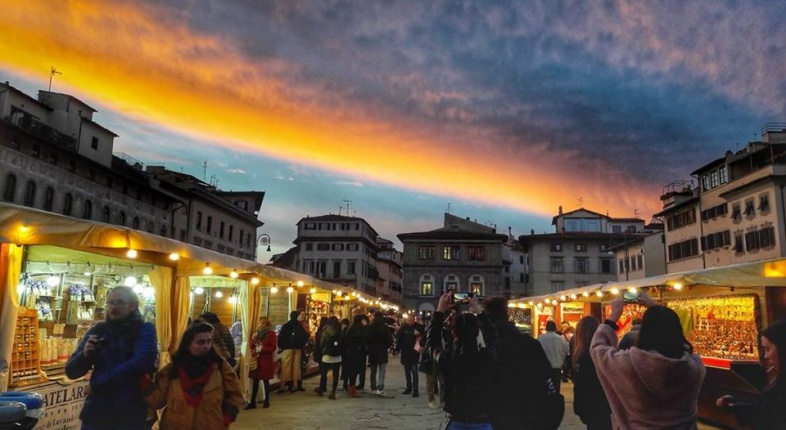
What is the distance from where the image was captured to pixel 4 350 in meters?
5.96

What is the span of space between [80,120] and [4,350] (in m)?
29.2

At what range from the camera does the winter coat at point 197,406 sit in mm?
3676

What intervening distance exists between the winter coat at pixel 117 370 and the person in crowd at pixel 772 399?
362 centimetres

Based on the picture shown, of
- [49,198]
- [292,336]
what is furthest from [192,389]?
[49,198]

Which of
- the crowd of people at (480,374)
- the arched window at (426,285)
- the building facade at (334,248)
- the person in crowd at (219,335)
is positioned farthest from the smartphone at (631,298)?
the building facade at (334,248)

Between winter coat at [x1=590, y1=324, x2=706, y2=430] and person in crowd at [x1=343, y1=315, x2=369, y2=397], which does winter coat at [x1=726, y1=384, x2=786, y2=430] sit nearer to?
winter coat at [x1=590, y1=324, x2=706, y2=430]

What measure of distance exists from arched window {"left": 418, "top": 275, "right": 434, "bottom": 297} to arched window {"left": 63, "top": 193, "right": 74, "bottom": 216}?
35.8 m

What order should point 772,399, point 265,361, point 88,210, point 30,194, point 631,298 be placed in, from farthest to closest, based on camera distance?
point 88,210
point 30,194
point 265,361
point 631,298
point 772,399

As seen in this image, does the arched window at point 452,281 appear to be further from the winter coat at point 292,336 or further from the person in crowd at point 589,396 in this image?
the person in crowd at point 589,396

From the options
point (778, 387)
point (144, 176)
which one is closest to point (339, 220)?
point (144, 176)

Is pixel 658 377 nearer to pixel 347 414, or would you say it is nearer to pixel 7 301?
pixel 7 301

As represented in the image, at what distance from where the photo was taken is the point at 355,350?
40.8ft

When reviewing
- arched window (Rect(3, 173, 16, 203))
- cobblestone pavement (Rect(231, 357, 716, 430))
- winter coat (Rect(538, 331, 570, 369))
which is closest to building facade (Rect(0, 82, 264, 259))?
arched window (Rect(3, 173, 16, 203))

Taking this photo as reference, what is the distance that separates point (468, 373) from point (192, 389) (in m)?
1.85
